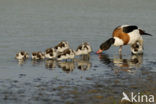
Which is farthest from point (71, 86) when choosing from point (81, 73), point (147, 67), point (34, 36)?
point (34, 36)

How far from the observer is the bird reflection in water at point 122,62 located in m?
14.0

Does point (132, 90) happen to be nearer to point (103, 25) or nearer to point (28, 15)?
point (103, 25)

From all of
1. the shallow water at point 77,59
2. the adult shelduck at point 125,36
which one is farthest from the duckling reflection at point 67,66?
the adult shelduck at point 125,36

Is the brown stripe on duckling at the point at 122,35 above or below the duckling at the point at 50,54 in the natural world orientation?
above

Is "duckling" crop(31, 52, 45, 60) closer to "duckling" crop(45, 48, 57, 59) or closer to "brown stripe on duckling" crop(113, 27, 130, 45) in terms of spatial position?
"duckling" crop(45, 48, 57, 59)

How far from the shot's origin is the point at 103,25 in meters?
23.7

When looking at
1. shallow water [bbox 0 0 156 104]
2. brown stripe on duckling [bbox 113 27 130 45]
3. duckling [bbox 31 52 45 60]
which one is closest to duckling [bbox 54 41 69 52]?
shallow water [bbox 0 0 156 104]

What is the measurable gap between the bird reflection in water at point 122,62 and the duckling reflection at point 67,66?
130cm

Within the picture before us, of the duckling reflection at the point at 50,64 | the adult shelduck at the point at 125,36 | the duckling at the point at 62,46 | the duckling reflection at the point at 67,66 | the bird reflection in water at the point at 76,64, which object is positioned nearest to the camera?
the duckling reflection at the point at 67,66

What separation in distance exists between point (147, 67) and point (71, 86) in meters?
3.71

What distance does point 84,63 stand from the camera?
49.2ft

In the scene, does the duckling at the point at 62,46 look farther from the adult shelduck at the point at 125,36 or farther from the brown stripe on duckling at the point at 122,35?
the brown stripe on duckling at the point at 122,35

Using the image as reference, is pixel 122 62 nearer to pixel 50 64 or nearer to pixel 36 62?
pixel 50 64

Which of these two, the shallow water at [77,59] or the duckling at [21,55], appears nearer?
the shallow water at [77,59]
